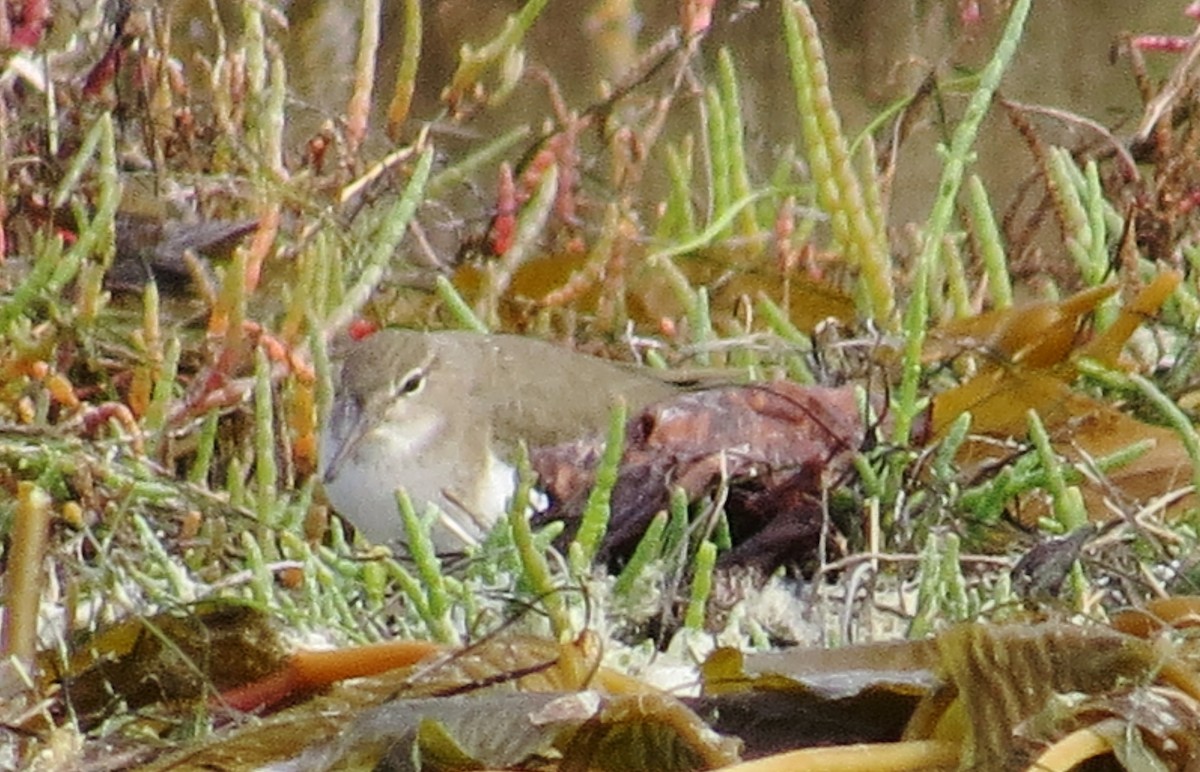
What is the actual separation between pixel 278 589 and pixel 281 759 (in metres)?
0.57

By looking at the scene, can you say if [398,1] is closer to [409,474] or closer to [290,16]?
[290,16]

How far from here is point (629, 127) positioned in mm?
3574

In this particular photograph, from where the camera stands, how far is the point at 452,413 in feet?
9.76

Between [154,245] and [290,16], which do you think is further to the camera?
[290,16]

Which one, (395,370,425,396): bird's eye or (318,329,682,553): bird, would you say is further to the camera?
(395,370,425,396): bird's eye

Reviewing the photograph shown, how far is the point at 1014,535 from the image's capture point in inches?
78.0

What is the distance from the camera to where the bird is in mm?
2578

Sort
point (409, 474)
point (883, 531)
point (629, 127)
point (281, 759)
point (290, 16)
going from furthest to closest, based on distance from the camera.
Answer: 1. point (290, 16)
2. point (629, 127)
3. point (409, 474)
4. point (883, 531)
5. point (281, 759)

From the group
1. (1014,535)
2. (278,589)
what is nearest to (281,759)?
(278,589)

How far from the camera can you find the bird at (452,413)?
258 centimetres

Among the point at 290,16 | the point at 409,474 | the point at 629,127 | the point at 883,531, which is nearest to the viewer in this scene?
the point at 883,531

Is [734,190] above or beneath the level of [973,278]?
above

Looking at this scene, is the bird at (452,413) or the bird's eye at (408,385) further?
the bird's eye at (408,385)

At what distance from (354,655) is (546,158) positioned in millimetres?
1959
